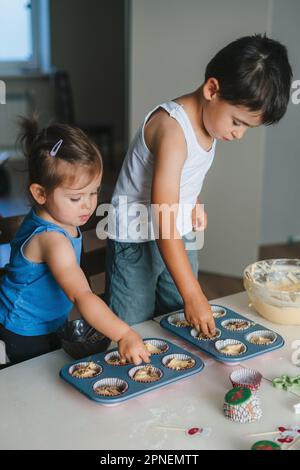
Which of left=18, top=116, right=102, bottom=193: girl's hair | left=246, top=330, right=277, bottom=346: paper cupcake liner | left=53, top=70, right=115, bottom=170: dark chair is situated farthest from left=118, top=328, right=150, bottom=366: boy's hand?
left=53, top=70, right=115, bottom=170: dark chair

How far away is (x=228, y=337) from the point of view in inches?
48.9

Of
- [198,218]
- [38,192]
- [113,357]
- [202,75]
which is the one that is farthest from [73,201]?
[202,75]

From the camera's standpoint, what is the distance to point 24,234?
4.36 ft

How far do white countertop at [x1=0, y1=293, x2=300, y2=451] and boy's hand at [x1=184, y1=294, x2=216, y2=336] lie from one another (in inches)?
3.1

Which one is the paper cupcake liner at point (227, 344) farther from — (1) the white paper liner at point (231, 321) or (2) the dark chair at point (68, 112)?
(2) the dark chair at point (68, 112)

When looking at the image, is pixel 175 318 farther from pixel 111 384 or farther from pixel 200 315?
pixel 111 384

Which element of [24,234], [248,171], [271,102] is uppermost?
[271,102]

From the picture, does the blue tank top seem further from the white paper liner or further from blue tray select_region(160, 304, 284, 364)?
the white paper liner

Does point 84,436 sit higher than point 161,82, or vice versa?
point 161,82

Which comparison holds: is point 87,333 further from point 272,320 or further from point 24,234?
point 272,320

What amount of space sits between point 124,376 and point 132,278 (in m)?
0.51

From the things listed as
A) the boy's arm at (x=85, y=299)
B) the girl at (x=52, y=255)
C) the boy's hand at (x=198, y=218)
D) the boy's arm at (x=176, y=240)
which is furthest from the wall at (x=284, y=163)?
the boy's arm at (x=85, y=299)
